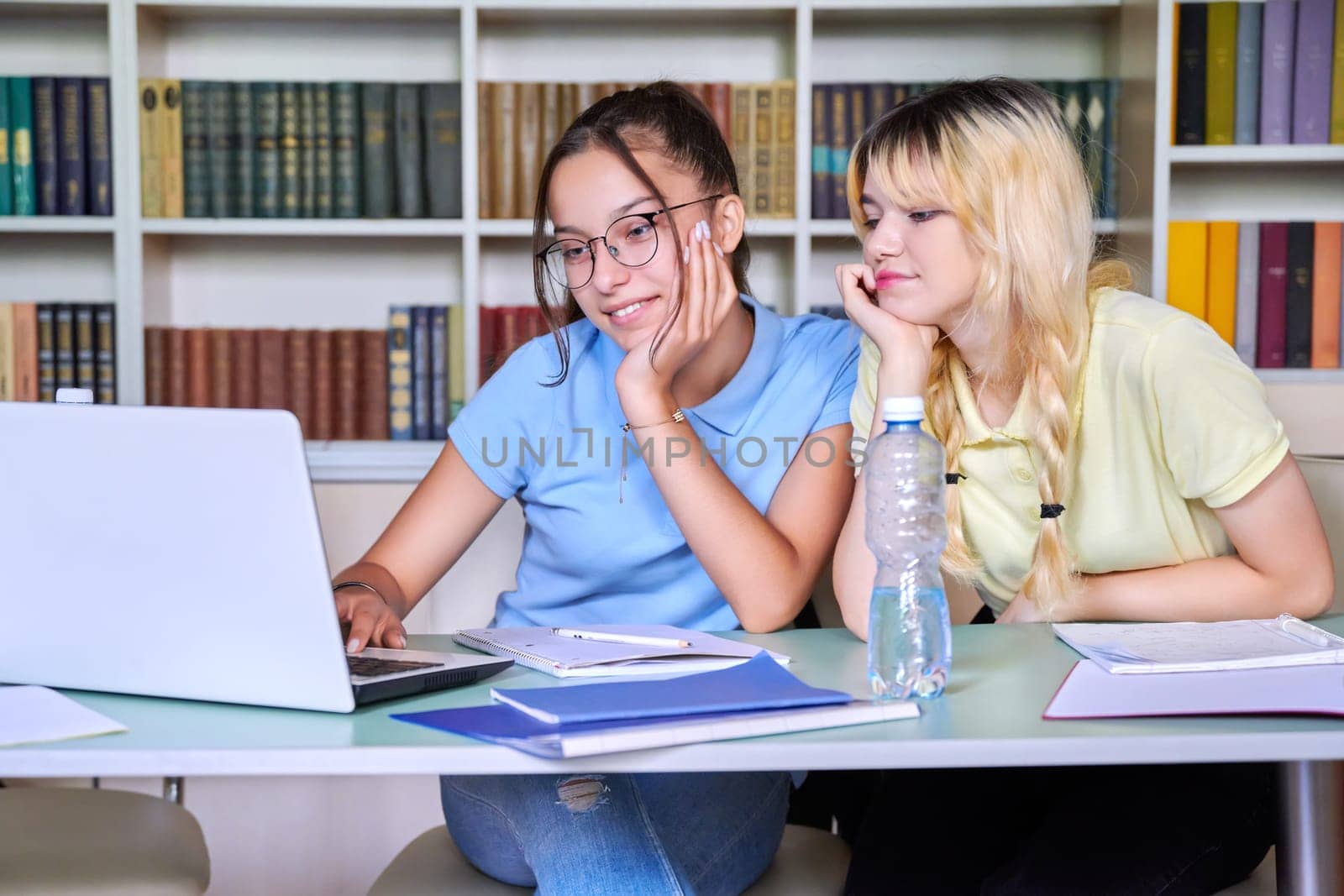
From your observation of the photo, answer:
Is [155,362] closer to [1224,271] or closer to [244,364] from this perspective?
[244,364]

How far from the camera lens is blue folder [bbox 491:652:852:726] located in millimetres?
788

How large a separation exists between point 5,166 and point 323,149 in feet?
1.99

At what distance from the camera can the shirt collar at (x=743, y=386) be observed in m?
Answer: 1.44

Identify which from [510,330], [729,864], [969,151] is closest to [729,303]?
[969,151]

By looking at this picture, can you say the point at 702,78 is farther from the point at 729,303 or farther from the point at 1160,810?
the point at 1160,810

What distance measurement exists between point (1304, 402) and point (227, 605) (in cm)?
212

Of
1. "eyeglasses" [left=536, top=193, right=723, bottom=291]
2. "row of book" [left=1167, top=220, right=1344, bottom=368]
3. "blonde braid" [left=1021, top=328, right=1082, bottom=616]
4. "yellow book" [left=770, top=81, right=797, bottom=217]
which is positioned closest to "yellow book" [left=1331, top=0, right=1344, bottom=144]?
"row of book" [left=1167, top=220, right=1344, bottom=368]

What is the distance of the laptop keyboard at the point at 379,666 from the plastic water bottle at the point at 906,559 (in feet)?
1.13

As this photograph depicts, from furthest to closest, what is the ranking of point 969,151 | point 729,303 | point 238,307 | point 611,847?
point 238,307 → point 729,303 → point 969,151 → point 611,847

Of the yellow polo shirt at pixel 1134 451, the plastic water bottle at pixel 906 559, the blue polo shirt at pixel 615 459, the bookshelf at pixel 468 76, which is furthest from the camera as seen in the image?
the bookshelf at pixel 468 76

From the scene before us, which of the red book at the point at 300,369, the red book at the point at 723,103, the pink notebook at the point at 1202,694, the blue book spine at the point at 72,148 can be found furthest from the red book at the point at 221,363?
the pink notebook at the point at 1202,694

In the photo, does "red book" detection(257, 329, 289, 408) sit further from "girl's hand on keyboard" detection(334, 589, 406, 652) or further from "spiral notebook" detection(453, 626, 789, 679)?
"spiral notebook" detection(453, 626, 789, 679)

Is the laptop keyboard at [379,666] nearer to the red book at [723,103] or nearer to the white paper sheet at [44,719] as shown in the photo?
the white paper sheet at [44,719]

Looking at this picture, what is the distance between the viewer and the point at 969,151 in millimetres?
1267
